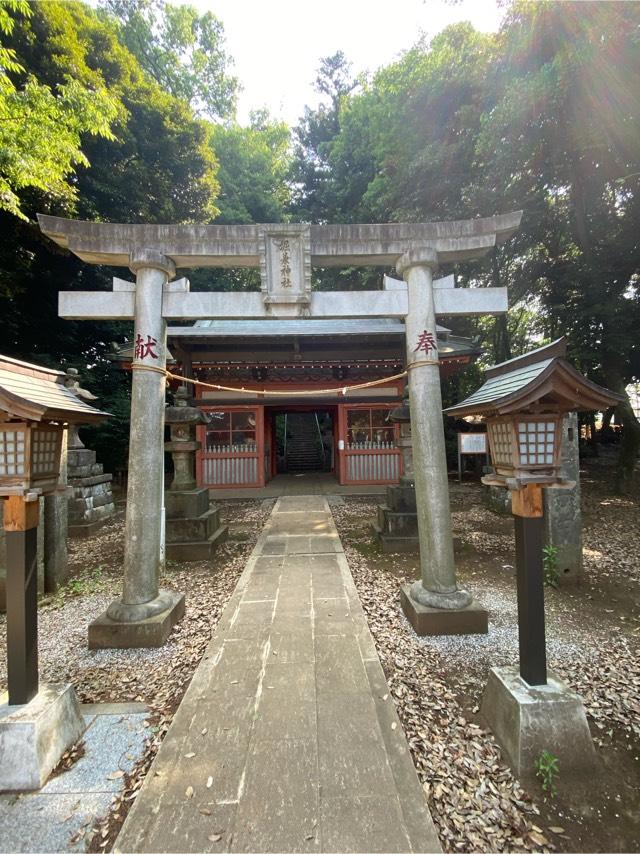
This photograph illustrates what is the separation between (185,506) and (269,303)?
140 inches

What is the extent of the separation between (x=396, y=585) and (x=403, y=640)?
125 cm

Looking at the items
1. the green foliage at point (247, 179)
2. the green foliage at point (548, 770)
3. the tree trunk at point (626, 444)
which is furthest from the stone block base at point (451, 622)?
the green foliage at point (247, 179)

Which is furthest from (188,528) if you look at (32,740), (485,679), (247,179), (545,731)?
(247,179)

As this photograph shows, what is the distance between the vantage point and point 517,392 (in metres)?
2.25

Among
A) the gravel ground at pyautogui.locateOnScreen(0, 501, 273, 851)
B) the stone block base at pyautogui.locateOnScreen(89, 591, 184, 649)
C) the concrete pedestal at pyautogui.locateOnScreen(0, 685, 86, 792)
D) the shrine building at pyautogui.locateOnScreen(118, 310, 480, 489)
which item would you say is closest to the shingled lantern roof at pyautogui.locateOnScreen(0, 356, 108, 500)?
the concrete pedestal at pyautogui.locateOnScreen(0, 685, 86, 792)

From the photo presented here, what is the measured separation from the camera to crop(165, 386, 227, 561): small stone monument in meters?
5.45

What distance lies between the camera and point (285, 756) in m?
2.01

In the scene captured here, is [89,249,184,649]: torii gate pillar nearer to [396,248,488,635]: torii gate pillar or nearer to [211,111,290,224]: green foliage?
[396,248,488,635]: torii gate pillar

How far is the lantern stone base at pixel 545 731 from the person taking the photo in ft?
6.55

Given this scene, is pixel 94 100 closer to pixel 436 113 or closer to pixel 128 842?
pixel 436 113

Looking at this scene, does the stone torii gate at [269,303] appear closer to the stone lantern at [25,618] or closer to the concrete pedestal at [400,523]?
the stone lantern at [25,618]

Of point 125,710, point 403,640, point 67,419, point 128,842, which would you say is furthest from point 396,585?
point 67,419

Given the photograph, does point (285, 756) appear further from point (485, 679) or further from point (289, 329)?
point (289, 329)

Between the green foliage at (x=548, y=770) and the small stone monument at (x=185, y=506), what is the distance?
4529 mm
